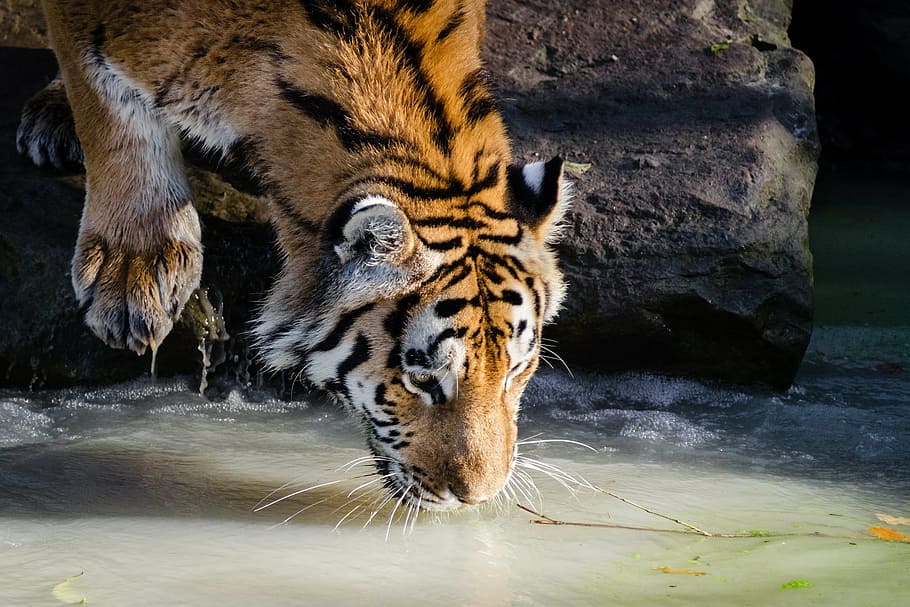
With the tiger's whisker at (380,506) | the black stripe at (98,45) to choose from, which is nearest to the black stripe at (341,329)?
the tiger's whisker at (380,506)

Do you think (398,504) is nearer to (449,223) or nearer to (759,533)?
(449,223)

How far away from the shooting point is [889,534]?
11.4 feet

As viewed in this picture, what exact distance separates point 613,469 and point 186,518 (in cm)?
140

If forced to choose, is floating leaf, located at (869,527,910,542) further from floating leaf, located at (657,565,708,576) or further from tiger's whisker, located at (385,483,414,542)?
tiger's whisker, located at (385,483,414,542)

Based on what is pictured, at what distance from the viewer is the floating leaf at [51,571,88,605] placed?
2.84m

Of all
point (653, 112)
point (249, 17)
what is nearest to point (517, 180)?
point (249, 17)

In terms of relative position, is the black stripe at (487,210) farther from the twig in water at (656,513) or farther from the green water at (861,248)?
the green water at (861,248)

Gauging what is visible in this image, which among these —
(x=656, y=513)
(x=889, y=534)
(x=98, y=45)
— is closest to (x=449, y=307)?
(x=656, y=513)

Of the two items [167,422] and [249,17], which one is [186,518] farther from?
[249,17]

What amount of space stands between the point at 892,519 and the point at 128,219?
8.82 ft

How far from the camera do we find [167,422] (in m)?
4.41

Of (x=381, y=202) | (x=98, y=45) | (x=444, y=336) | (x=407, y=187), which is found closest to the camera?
(x=381, y=202)

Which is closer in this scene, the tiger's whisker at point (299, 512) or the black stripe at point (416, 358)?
the black stripe at point (416, 358)

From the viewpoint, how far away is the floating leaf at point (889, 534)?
344 centimetres
